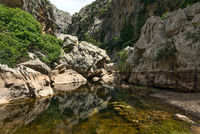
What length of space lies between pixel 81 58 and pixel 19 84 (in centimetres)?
2218

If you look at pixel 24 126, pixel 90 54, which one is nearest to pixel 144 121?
pixel 24 126

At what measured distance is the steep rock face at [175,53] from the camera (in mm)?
12578

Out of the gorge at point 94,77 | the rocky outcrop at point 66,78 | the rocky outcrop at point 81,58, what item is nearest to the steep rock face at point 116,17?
the gorge at point 94,77

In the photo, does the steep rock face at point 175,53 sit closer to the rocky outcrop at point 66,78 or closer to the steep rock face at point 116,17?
the rocky outcrop at point 66,78

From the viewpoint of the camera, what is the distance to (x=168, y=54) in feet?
52.5

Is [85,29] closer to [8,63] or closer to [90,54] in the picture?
[90,54]

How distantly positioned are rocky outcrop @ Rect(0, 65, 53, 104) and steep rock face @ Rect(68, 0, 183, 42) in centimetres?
4551

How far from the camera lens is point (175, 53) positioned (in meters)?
15.1

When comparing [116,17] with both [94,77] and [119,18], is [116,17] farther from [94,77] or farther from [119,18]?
[94,77]

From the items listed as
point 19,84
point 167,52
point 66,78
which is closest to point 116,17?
point 66,78

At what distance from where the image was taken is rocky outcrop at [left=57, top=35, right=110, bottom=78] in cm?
3100

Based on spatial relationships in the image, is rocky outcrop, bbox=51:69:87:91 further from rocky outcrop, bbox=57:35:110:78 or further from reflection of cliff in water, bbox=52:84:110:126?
reflection of cliff in water, bbox=52:84:110:126

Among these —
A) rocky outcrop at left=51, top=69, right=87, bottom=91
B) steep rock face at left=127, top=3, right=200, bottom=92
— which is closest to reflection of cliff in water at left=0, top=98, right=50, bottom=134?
rocky outcrop at left=51, top=69, right=87, bottom=91

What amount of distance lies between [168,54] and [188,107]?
9390 mm
